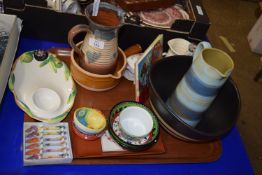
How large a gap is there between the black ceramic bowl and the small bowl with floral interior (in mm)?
27

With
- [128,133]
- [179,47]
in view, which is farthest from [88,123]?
[179,47]

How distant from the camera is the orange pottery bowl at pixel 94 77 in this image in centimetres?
80

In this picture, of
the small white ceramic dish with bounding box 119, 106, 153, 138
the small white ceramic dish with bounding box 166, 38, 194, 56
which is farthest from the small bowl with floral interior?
the small white ceramic dish with bounding box 166, 38, 194, 56

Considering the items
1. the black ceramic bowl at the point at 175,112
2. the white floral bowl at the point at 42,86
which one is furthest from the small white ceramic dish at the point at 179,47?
the white floral bowl at the point at 42,86

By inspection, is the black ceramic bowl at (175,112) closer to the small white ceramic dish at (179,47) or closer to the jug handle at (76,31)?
the small white ceramic dish at (179,47)

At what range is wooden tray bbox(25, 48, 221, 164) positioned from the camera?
2.38 feet

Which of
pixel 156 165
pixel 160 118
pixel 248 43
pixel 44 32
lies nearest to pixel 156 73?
pixel 160 118

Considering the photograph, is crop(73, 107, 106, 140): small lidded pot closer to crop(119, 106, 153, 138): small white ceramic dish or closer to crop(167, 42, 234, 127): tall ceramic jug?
crop(119, 106, 153, 138): small white ceramic dish

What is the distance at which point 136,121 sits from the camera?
77 cm

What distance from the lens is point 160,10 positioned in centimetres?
106

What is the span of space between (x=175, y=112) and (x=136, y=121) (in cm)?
10

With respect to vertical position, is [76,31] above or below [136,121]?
above

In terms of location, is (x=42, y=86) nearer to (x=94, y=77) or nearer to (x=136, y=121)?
(x=94, y=77)

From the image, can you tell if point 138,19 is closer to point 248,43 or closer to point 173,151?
point 173,151
